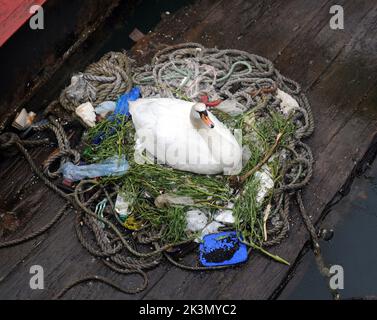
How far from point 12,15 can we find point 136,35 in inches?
58.9

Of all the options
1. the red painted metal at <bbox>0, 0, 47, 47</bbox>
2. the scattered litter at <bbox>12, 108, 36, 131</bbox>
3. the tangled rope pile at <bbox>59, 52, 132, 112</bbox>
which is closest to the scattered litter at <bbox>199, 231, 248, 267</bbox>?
the tangled rope pile at <bbox>59, 52, 132, 112</bbox>

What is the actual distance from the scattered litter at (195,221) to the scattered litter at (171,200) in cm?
9

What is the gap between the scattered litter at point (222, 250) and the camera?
446cm

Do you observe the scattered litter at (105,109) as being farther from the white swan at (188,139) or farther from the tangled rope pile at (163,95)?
A: the white swan at (188,139)

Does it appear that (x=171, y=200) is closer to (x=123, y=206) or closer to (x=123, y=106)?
(x=123, y=206)

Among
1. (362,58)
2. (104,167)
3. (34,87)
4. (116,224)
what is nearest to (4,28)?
(34,87)

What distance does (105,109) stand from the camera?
5.07m

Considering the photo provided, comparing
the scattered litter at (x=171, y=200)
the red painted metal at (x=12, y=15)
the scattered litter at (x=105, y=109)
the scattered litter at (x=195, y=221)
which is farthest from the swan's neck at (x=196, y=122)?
the red painted metal at (x=12, y=15)

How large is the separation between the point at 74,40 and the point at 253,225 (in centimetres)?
252

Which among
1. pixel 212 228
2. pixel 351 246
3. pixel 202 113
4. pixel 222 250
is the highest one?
pixel 202 113

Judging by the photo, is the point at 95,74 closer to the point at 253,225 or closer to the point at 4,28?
the point at 4,28

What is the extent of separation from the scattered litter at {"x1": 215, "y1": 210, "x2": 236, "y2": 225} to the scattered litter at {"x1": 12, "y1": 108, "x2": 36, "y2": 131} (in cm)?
188

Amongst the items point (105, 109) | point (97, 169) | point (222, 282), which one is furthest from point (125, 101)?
point (222, 282)

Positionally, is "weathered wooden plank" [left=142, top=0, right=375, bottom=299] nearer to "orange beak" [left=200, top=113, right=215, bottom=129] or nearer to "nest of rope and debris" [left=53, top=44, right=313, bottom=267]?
"nest of rope and debris" [left=53, top=44, right=313, bottom=267]
